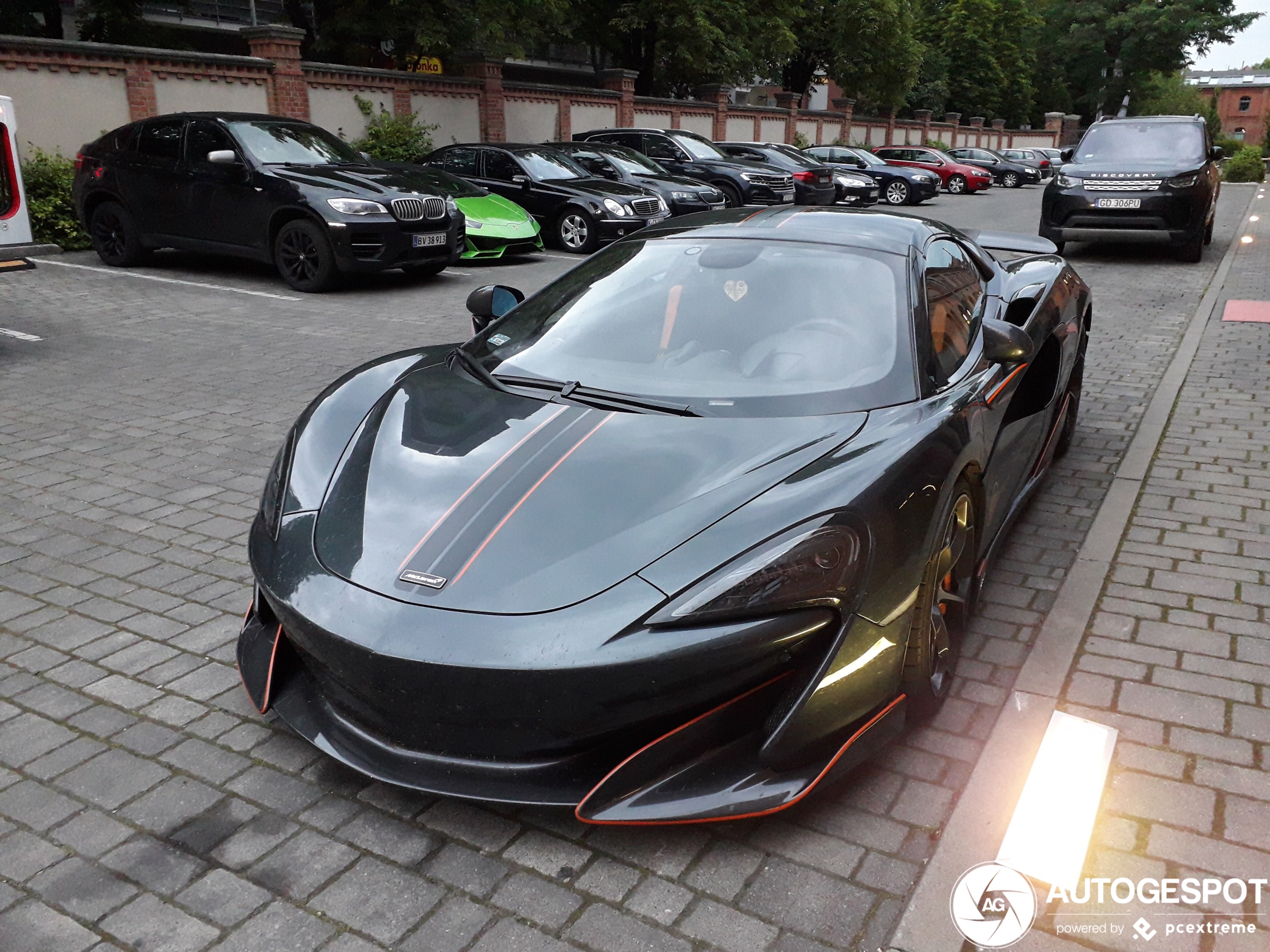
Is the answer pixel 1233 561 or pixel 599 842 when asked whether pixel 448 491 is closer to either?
pixel 599 842

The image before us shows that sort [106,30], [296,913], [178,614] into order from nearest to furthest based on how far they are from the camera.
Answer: [296,913] < [178,614] < [106,30]

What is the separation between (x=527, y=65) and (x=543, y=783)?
3700 cm

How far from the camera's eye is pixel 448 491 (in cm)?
288

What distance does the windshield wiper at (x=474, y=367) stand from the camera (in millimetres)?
3523

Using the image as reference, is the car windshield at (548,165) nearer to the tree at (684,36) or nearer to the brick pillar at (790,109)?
the tree at (684,36)

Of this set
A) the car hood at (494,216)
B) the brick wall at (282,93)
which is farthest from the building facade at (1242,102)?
the car hood at (494,216)

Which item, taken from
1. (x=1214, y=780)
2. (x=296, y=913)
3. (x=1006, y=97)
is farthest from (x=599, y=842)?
(x=1006, y=97)

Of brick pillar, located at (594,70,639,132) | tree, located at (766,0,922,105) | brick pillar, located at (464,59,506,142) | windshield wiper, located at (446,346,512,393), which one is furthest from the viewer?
tree, located at (766,0,922,105)

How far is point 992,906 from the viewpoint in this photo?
94.8 inches

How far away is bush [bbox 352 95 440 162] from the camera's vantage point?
1906cm

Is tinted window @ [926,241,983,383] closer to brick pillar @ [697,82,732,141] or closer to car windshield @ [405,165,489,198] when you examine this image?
car windshield @ [405,165,489,198]

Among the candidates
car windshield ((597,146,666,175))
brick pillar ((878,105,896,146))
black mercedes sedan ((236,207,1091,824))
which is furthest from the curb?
brick pillar ((878,105,896,146))

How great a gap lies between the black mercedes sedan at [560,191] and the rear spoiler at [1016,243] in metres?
8.34

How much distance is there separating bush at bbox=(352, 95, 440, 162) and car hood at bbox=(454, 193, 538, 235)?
604 cm
